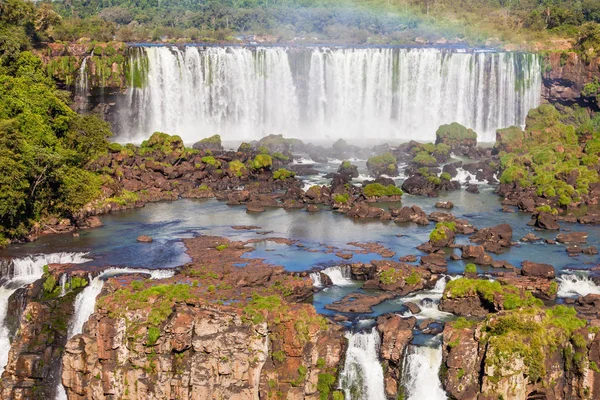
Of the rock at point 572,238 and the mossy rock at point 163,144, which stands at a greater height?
the mossy rock at point 163,144

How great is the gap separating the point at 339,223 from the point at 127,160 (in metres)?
15.9

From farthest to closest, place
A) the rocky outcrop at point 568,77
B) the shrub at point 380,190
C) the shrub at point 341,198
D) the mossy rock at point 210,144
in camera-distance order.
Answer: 1. the rocky outcrop at point 568,77
2. the mossy rock at point 210,144
3. the shrub at point 380,190
4. the shrub at point 341,198

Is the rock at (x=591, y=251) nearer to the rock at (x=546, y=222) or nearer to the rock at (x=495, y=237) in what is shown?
the rock at (x=495, y=237)

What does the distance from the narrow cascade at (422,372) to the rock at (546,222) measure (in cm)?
1813

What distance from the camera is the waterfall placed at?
70856 millimetres

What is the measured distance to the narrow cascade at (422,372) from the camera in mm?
30266

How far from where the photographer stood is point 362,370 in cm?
3097

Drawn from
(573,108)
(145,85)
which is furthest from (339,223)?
(573,108)

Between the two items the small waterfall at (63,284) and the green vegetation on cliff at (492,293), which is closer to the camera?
the green vegetation on cliff at (492,293)

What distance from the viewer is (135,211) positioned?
4997 centimetres

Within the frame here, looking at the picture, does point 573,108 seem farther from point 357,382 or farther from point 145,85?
point 357,382

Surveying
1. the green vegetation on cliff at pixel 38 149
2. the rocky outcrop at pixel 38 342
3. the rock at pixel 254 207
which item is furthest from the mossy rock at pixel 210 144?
the rocky outcrop at pixel 38 342

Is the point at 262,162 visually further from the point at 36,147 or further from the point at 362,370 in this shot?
the point at 362,370

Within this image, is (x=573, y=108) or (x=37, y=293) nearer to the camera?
(x=37, y=293)
